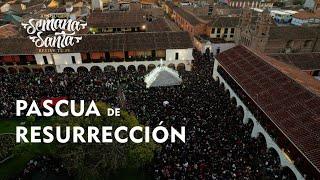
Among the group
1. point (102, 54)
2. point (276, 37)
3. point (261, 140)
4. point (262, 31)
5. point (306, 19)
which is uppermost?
point (262, 31)

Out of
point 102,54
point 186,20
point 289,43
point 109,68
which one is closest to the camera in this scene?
point 102,54

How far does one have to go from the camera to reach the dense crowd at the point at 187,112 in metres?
24.4

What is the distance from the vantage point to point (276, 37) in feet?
174

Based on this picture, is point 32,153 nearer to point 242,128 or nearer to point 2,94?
point 2,94

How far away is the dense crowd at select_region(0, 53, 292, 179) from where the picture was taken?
24422 mm

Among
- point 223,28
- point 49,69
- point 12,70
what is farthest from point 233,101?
point 12,70

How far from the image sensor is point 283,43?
54000mm

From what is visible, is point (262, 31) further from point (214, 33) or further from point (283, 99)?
point (283, 99)

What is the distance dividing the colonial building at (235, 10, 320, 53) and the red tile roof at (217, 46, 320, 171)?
44.1 ft

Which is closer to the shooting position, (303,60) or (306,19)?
(303,60)

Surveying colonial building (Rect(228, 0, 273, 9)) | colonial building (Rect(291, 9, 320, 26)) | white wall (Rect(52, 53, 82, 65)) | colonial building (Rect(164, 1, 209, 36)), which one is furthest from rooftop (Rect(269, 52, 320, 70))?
colonial building (Rect(228, 0, 273, 9))

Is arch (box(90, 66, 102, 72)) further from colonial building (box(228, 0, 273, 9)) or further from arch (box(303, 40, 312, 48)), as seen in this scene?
colonial building (box(228, 0, 273, 9))

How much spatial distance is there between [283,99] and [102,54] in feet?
96.5

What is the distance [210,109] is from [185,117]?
377 centimetres
